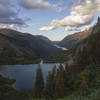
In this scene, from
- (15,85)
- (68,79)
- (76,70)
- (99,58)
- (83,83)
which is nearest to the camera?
(83,83)

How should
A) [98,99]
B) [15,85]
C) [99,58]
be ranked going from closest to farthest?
[98,99]
[99,58]
[15,85]

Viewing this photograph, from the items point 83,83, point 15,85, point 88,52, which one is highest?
point 88,52

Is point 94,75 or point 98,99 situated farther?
point 94,75

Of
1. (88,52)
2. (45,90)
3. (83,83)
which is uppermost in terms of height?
(88,52)

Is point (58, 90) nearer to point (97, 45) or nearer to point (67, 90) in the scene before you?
point (67, 90)

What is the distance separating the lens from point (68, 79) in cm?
7112

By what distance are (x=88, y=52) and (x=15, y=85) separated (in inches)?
2092

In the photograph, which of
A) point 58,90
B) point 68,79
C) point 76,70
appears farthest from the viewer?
point 76,70

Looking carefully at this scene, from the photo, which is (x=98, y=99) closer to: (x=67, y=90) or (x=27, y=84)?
(x=67, y=90)

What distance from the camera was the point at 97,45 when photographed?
107 meters

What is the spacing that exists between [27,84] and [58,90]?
49316 millimetres

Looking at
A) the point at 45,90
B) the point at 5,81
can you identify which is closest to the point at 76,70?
the point at 45,90

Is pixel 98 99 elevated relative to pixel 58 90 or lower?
elevated

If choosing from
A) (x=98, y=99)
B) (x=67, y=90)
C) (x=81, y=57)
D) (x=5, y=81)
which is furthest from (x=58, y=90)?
(x=5, y=81)
